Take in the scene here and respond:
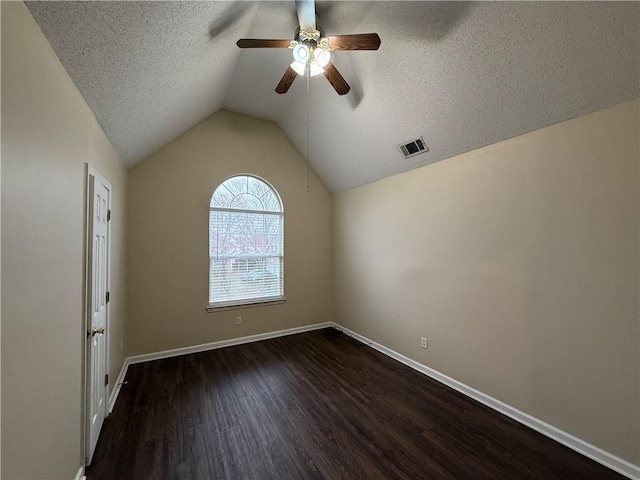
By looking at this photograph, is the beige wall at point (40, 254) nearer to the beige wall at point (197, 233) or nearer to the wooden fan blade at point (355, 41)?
the wooden fan blade at point (355, 41)

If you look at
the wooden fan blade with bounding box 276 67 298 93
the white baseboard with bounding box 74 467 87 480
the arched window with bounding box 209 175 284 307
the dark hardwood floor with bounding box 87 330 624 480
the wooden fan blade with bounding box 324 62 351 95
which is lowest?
the dark hardwood floor with bounding box 87 330 624 480

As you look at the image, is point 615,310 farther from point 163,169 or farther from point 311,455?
point 163,169

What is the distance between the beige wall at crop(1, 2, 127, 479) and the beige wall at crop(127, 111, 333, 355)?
1787mm

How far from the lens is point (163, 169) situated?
135 inches

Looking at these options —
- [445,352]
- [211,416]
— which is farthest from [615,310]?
[211,416]

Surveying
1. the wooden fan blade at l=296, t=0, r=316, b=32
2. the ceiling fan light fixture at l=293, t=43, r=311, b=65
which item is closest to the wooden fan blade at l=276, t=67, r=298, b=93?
the ceiling fan light fixture at l=293, t=43, r=311, b=65

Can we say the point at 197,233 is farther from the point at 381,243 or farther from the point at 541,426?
the point at 541,426

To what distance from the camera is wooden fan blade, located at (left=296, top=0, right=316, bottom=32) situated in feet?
5.79

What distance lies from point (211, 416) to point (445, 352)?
2.36m

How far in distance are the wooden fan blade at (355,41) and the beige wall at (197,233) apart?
2430mm

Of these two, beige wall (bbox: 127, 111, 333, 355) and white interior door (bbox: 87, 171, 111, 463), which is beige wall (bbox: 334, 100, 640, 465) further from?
white interior door (bbox: 87, 171, 111, 463)

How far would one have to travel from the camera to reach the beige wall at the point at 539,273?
1.73m

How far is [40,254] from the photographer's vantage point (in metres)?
1.13

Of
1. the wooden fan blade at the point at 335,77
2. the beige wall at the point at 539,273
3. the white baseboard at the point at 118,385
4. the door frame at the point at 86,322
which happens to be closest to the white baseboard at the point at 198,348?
the white baseboard at the point at 118,385
